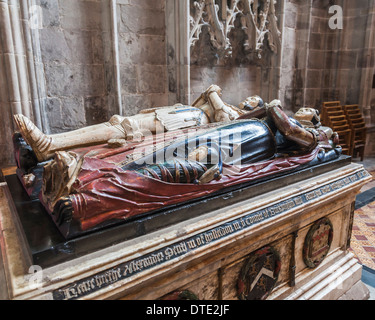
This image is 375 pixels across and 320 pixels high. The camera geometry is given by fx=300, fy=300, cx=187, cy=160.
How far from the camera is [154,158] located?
182 cm

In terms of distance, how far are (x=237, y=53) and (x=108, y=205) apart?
3.77 metres

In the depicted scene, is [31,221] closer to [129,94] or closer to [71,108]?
[71,108]

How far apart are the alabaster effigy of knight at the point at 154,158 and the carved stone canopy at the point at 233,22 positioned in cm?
146

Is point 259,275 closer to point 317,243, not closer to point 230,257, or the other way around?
point 230,257

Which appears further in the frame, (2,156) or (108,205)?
(2,156)

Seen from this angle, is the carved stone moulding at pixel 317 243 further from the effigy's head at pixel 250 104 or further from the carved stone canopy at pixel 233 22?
the carved stone canopy at pixel 233 22

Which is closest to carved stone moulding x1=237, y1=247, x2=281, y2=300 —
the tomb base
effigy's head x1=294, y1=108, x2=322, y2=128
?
the tomb base

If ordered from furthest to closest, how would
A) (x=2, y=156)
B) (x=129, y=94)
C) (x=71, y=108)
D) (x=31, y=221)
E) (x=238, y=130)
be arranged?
(x=129, y=94)
(x=71, y=108)
(x=2, y=156)
(x=238, y=130)
(x=31, y=221)

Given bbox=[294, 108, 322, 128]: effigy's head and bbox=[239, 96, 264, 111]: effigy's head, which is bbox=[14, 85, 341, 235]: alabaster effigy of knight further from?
bbox=[239, 96, 264, 111]: effigy's head

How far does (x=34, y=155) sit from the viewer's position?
76.1 inches

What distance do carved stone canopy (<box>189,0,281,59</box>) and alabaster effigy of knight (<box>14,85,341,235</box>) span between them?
4.78 ft

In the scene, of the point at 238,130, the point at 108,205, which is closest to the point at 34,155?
the point at 108,205

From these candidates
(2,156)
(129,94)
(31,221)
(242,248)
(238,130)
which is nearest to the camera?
(31,221)
